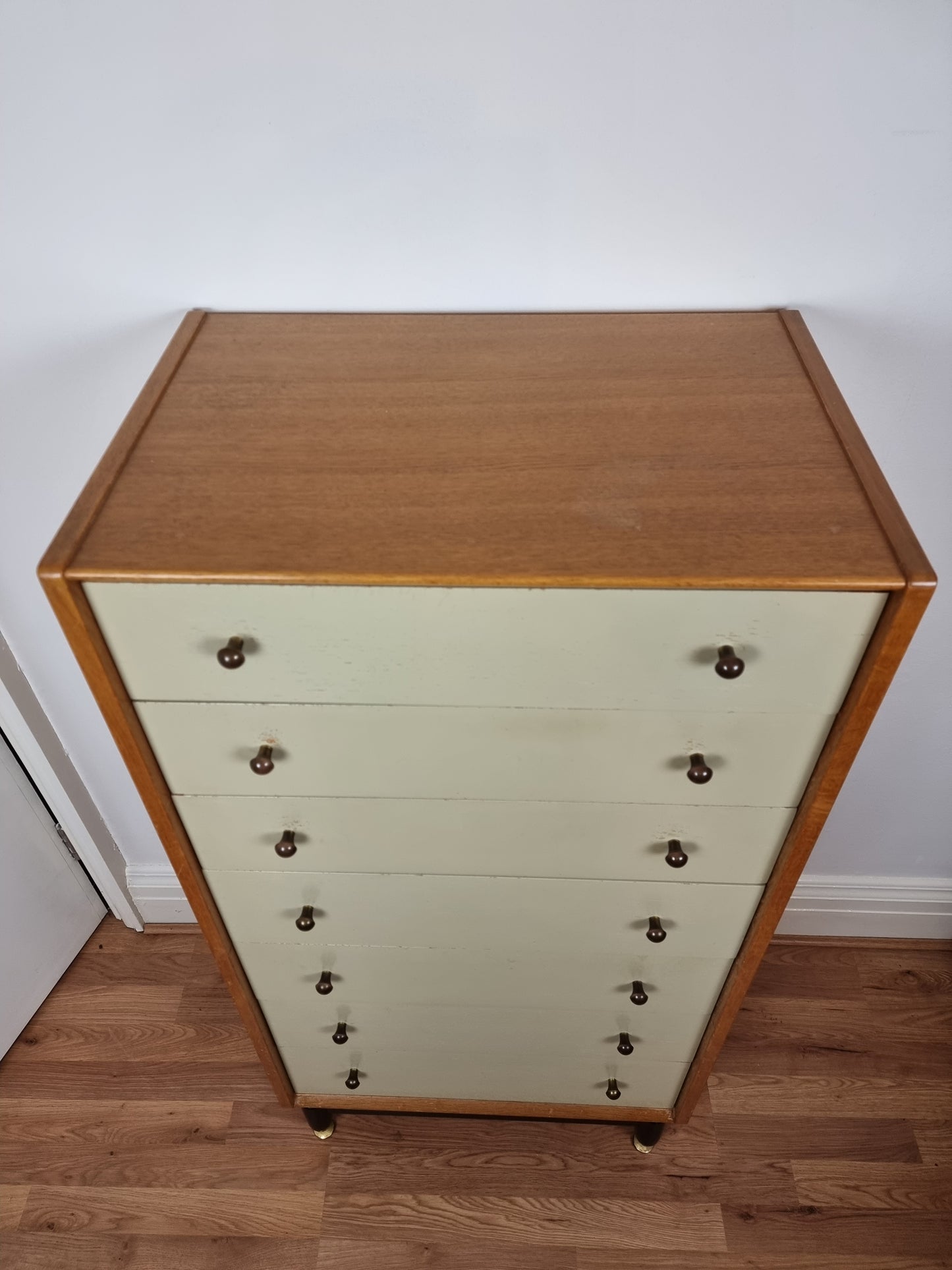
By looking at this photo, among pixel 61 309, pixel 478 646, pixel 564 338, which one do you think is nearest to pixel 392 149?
pixel 564 338

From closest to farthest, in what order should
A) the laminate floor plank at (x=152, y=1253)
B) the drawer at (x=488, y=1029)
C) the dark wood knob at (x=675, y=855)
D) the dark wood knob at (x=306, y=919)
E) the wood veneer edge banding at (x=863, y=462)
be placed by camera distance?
the wood veneer edge banding at (x=863, y=462) < the dark wood knob at (x=675, y=855) < the dark wood knob at (x=306, y=919) < the drawer at (x=488, y=1029) < the laminate floor plank at (x=152, y=1253)

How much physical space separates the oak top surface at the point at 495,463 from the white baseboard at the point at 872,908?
106cm

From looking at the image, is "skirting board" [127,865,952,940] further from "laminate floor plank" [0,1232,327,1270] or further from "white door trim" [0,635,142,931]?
"laminate floor plank" [0,1232,327,1270]

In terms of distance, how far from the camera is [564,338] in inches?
38.7

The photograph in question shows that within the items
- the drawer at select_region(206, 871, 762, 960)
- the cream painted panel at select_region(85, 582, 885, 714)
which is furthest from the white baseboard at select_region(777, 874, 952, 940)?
the cream painted panel at select_region(85, 582, 885, 714)

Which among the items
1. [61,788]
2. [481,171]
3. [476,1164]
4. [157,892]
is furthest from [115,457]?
[476,1164]

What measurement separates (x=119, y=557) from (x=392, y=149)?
0.53m

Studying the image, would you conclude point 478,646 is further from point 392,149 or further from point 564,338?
point 392,149

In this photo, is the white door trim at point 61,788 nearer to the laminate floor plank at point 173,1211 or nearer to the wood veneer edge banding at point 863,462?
the laminate floor plank at point 173,1211

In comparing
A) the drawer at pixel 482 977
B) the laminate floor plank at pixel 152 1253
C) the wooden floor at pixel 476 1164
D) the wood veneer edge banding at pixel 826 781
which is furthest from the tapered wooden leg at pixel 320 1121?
the wood veneer edge banding at pixel 826 781

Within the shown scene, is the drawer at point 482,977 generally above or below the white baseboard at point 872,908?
above

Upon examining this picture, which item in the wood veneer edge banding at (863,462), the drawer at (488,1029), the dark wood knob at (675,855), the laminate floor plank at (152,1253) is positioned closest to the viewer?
the wood veneer edge banding at (863,462)

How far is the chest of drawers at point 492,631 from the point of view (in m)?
0.73

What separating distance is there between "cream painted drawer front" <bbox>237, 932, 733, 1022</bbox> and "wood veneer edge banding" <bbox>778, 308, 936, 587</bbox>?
0.58 m
